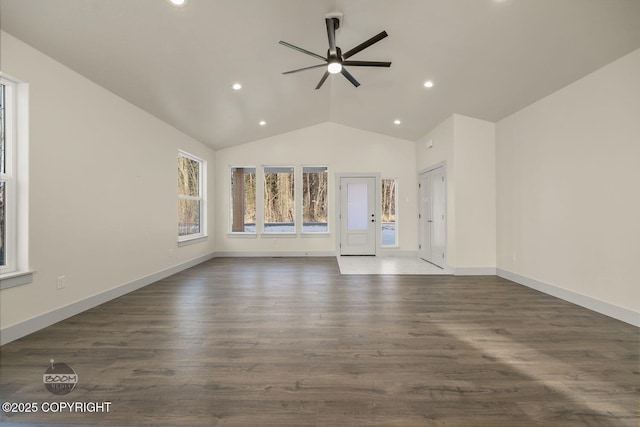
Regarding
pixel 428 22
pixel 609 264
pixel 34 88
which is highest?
pixel 428 22

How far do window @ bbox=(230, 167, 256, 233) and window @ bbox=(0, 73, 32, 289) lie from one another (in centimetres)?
471

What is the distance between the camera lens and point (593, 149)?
3326 millimetres

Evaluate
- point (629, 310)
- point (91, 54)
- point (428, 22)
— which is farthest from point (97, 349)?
point (629, 310)

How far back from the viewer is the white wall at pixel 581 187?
296 centimetres

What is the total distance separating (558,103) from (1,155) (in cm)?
639

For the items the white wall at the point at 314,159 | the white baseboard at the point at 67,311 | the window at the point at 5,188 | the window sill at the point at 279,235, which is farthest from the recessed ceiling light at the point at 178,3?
the window sill at the point at 279,235

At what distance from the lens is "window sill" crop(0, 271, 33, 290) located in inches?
96.3

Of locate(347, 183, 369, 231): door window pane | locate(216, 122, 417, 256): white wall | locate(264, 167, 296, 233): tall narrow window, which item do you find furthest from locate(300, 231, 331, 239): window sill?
locate(347, 183, 369, 231): door window pane

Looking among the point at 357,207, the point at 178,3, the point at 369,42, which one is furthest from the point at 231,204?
the point at 369,42

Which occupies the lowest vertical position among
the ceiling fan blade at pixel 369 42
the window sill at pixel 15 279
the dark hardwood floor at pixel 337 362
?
the dark hardwood floor at pixel 337 362

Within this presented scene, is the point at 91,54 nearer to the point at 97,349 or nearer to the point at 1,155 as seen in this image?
the point at 1,155

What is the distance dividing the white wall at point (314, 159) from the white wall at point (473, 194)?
2086mm

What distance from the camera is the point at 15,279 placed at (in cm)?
254

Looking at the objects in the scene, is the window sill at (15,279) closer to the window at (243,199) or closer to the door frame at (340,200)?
the window at (243,199)
